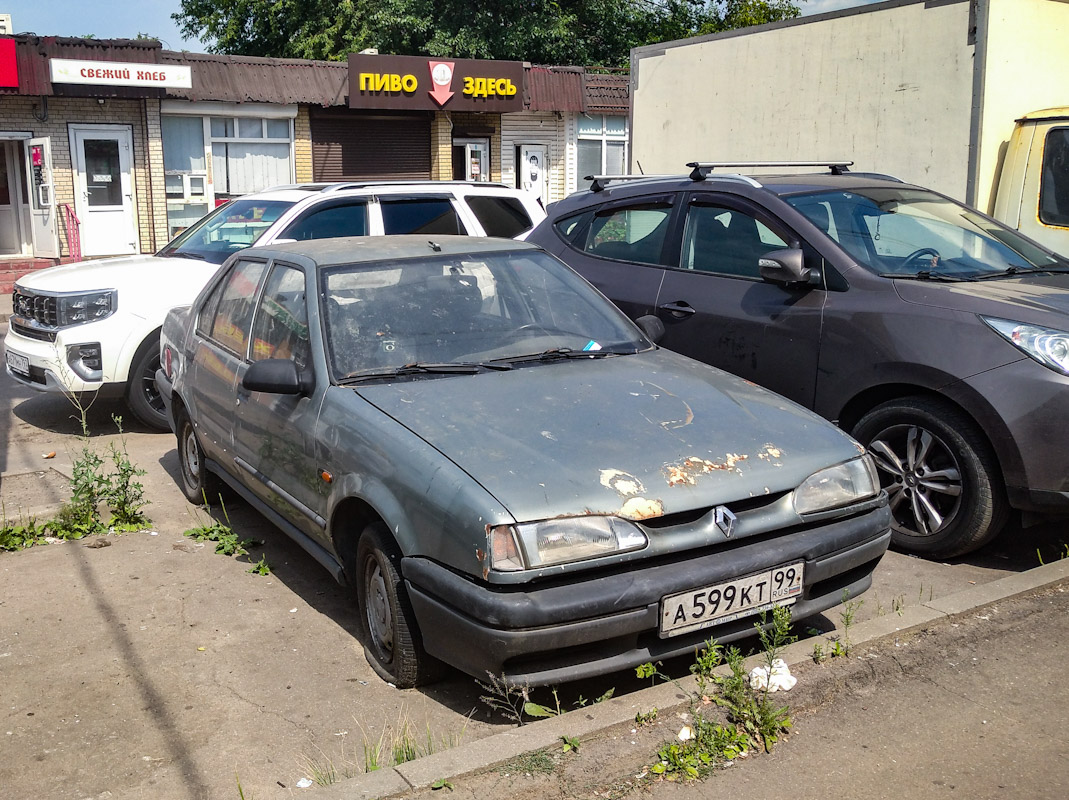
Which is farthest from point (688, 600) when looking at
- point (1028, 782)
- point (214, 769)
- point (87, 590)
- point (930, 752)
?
point (87, 590)

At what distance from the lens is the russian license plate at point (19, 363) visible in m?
7.96

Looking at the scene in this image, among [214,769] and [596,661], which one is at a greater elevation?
[596,661]

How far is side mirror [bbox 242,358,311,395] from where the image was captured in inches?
173

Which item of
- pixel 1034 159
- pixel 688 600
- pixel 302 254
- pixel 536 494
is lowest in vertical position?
pixel 688 600

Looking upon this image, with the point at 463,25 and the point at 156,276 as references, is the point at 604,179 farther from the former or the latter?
the point at 463,25

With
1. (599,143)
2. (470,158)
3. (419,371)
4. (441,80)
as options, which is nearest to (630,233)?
(419,371)

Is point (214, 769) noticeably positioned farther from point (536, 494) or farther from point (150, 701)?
point (536, 494)

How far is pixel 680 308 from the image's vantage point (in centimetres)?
627

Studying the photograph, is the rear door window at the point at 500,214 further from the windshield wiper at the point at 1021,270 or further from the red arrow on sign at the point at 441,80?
the red arrow on sign at the point at 441,80

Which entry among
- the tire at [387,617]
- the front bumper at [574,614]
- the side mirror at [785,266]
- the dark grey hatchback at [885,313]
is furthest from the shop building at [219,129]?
the front bumper at [574,614]

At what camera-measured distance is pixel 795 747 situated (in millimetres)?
3506

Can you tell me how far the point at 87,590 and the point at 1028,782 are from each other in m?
4.01

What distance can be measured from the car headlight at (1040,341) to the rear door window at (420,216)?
200 inches

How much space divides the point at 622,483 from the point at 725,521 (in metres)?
0.38
